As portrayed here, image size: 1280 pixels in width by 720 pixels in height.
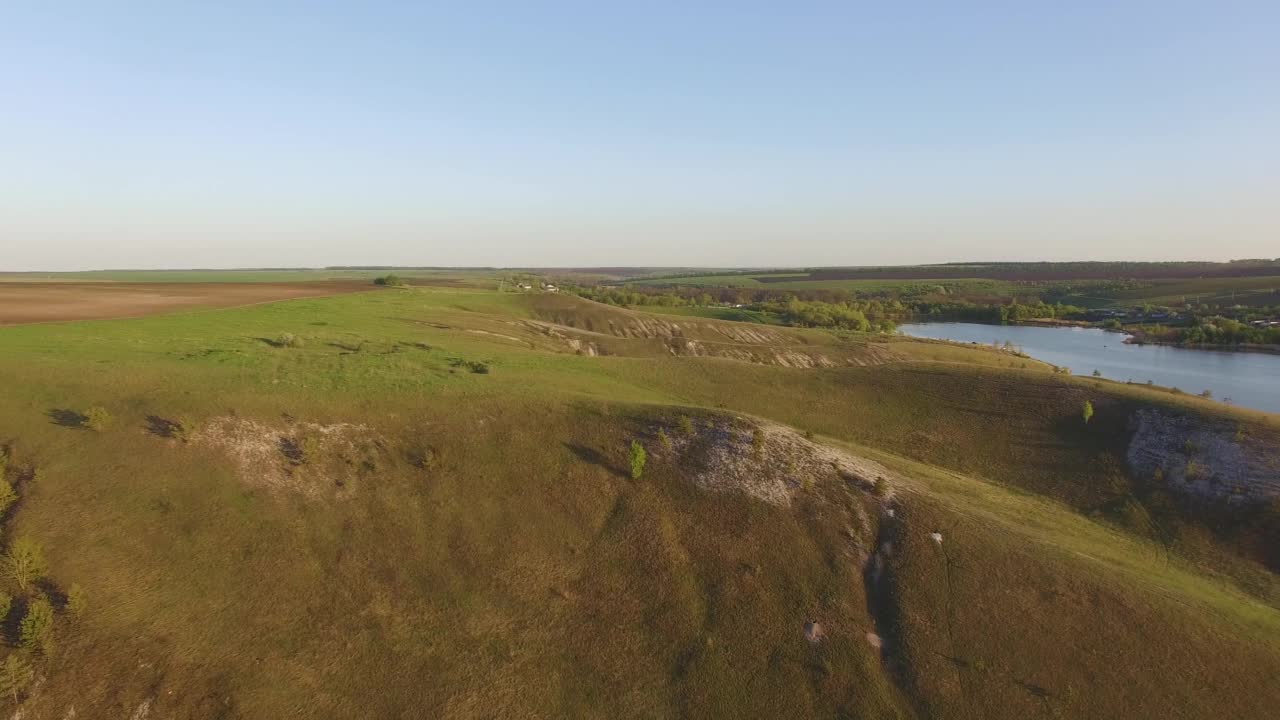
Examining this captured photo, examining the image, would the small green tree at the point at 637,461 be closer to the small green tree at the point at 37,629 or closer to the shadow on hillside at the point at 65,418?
the small green tree at the point at 37,629

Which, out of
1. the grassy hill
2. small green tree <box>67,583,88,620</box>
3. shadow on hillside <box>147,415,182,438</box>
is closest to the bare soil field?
the grassy hill

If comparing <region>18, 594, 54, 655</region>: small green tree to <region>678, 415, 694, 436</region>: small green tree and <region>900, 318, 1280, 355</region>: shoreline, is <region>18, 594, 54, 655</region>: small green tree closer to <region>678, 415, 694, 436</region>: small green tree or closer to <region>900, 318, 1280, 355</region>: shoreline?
<region>678, 415, 694, 436</region>: small green tree

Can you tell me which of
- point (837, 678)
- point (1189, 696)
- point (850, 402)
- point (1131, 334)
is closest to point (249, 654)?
point (837, 678)

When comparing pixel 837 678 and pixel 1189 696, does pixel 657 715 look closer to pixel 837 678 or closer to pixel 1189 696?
pixel 837 678

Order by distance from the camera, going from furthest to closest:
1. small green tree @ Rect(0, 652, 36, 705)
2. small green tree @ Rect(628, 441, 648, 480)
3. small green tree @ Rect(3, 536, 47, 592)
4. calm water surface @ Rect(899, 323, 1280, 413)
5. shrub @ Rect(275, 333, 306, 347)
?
calm water surface @ Rect(899, 323, 1280, 413), shrub @ Rect(275, 333, 306, 347), small green tree @ Rect(628, 441, 648, 480), small green tree @ Rect(3, 536, 47, 592), small green tree @ Rect(0, 652, 36, 705)

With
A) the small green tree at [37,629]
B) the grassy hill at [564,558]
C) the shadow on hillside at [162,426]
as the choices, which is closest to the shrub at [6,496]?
the grassy hill at [564,558]

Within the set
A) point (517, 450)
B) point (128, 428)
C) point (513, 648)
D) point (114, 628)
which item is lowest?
point (513, 648)

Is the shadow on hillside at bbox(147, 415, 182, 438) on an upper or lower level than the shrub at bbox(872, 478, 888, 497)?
upper
